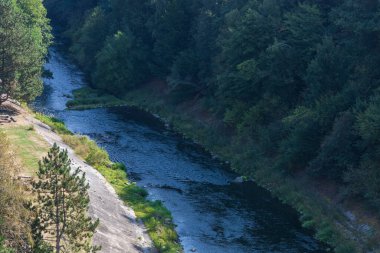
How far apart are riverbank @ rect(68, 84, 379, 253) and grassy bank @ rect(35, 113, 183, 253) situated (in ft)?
32.9

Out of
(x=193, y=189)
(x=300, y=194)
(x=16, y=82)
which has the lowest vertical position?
(x=193, y=189)

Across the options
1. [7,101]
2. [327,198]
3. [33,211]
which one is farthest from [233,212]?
[7,101]

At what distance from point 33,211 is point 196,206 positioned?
65.8ft

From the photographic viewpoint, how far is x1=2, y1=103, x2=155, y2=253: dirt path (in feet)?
105

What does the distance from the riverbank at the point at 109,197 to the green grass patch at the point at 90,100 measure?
18.7m

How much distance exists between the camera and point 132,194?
43031mm

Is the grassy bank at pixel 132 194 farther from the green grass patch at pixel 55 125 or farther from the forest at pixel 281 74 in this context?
the forest at pixel 281 74

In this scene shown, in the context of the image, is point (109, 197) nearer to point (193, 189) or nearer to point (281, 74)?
point (193, 189)

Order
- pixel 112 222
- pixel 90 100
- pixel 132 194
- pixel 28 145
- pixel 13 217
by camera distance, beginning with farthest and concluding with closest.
Answer: pixel 90 100 < pixel 132 194 < pixel 28 145 < pixel 112 222 < pixel 13 217

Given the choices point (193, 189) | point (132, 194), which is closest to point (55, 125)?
point (132, 194)

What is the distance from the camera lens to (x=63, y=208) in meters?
23.2

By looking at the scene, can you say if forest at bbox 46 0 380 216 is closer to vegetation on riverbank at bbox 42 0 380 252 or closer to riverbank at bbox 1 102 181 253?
vegetation on riverbank at bbox 42 0 380 252


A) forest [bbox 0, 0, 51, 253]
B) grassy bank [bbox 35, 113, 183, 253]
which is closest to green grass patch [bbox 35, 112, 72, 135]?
grassy bank [bbox 35, 113, 183, 253]

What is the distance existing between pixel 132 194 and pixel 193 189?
5.52 meters
